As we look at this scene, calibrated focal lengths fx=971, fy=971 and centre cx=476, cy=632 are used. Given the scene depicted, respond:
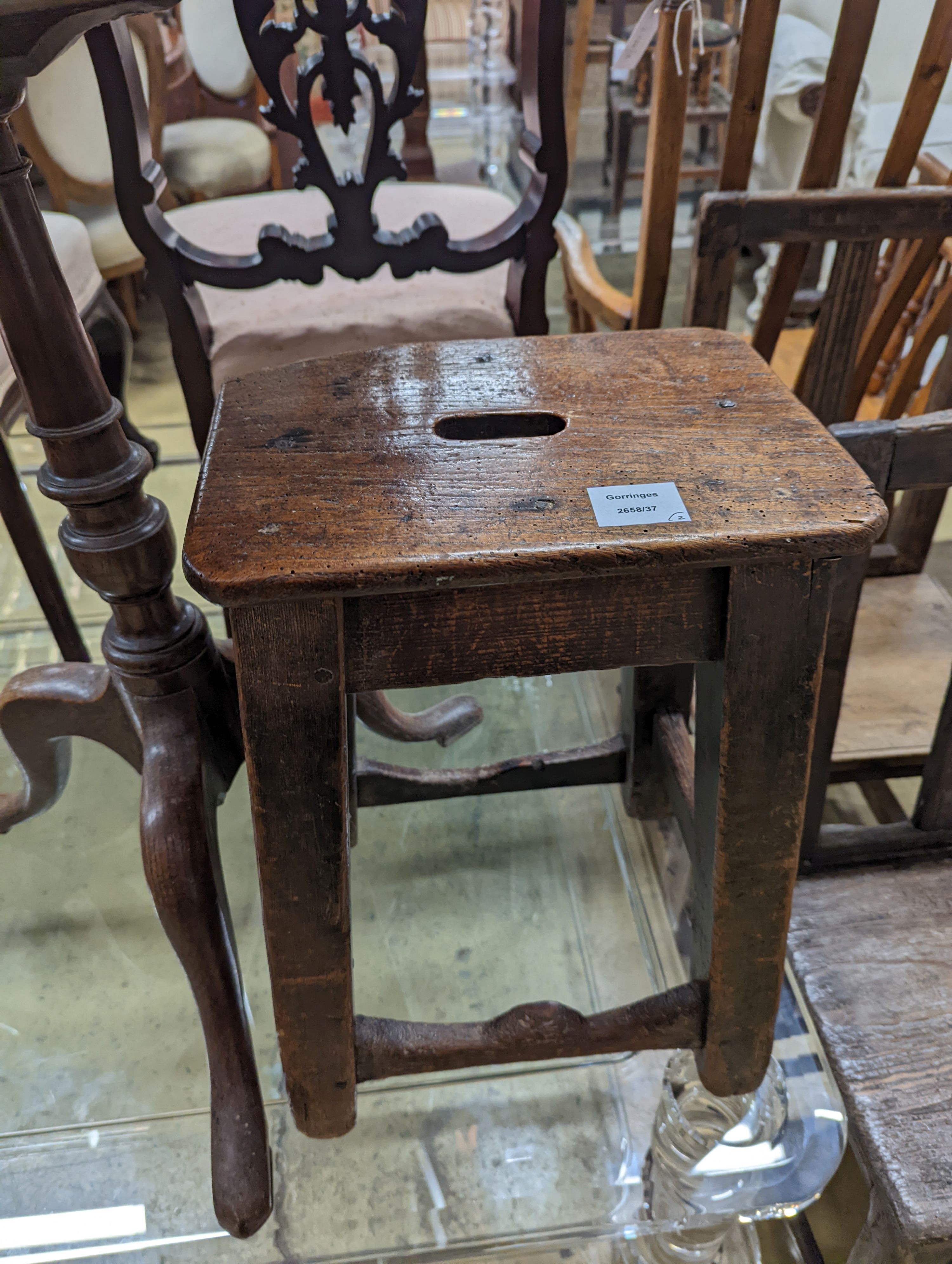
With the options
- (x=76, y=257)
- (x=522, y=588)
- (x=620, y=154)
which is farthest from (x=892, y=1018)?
(x=620, y=154)

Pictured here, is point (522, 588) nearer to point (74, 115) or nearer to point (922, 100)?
point (922, 100)

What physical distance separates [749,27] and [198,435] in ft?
2.33

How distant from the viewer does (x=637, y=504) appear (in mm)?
567

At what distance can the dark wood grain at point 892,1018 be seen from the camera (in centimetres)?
72

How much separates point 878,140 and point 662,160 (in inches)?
33.2

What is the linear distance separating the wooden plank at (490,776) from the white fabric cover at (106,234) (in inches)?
49.5

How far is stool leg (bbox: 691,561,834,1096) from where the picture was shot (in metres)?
0.59

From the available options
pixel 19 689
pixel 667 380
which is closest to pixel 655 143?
pixel 667 380

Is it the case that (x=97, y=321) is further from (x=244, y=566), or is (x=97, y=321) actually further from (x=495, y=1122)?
(x=495, y=1122)

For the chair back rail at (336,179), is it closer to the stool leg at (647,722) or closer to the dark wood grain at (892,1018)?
the stool leg at (647,722)

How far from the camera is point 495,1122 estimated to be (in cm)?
94

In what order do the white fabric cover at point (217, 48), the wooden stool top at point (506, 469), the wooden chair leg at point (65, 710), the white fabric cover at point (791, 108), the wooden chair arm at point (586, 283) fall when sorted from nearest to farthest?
the wooden stool top at point (506, 469) < the wooden chair leg at point (65, 710) < the wooden chair arm at point (586, 283) < the white fabric cover at point (791, 108) < the white fabric cover at point (217, 48)

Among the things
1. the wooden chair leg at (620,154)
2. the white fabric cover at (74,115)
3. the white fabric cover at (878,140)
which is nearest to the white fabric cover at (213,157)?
the white fabric cover at (74,115)

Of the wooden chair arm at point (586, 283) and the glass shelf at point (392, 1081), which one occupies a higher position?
the wooden chair arm at point (586, 283)
